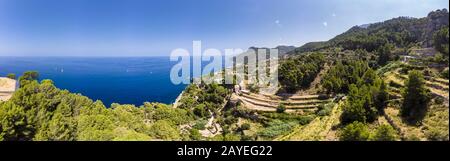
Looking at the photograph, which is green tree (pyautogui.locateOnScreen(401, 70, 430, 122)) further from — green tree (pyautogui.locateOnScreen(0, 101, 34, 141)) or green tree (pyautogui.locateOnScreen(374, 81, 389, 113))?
green tree (pyautogui.locateOnScreen(0, 101, 34, 141))

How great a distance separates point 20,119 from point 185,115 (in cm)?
1567

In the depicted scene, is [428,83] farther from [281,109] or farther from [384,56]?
[384,56]

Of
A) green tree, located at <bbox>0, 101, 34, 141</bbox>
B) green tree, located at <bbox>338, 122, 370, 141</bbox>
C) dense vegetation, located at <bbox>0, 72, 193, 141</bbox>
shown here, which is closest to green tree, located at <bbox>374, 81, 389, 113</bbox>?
green tree, located at <bbox>338, 122, 370, 141</bbox>

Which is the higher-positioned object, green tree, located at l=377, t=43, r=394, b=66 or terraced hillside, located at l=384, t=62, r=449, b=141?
green tree, located at l=377, t=43, r=394, b=66

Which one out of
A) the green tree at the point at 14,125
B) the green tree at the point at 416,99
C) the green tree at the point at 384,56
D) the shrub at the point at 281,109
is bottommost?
the shrub at the point at 281,109

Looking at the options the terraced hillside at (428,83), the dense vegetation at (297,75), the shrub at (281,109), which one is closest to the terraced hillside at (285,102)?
the shrub at (281,109)

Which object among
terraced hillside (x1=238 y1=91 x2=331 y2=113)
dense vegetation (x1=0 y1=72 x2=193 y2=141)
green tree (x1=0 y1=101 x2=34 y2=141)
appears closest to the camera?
dense vegetation (x1=0 y1=72 x2=193 y2=141)

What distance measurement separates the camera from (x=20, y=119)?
16.5 m

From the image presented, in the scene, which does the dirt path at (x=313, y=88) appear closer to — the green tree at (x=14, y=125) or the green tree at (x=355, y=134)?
the green tree at (x=355, y=134)

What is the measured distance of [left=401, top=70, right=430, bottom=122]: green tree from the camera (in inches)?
520

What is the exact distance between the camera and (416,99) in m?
13.8

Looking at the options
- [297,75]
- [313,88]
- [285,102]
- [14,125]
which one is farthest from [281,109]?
[14,125]

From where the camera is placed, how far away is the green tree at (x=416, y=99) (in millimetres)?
13195
